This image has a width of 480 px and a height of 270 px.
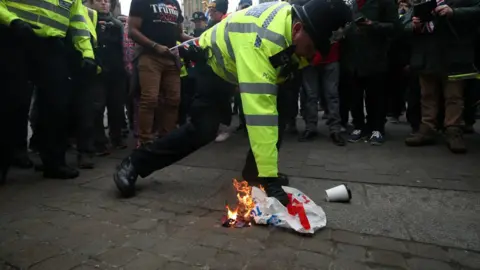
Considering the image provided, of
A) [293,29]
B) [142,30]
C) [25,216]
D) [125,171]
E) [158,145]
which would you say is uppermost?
[142,30]

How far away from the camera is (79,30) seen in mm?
3209

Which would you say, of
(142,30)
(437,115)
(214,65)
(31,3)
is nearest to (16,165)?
(31,3)

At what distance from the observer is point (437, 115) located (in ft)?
14.4

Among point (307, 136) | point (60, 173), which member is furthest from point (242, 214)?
point (307, 136)

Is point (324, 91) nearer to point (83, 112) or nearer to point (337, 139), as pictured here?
point (337, 139)

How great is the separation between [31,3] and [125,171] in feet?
5.19

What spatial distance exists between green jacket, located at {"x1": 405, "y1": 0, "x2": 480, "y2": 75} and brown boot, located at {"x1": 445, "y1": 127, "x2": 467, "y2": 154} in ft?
2.14

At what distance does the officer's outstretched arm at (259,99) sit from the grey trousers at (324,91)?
2633 millimetres

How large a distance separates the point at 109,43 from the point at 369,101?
135 inches

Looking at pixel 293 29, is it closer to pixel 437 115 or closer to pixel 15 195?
pixel 15 195

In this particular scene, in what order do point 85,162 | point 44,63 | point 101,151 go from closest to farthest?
point 44,63 → point 85,162 → point 101,151

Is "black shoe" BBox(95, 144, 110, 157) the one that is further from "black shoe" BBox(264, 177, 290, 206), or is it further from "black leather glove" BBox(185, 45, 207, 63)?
"black shoe" BBox(264, 177, 290, 206)

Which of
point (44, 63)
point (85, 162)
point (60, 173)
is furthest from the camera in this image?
point (85, 162)


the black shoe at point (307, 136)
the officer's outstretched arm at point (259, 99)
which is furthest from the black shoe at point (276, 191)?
the black shoe at point (307, 136)
